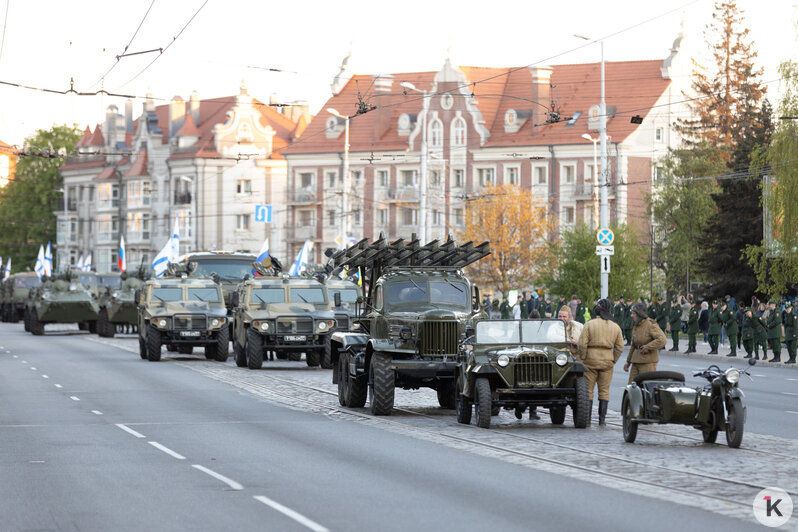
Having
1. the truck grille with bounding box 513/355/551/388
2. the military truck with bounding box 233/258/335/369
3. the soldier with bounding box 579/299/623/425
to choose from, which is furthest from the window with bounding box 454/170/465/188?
the truck grille with bounding box 513/355/551/388

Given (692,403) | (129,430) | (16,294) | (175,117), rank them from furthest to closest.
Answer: (175,117), (16,294), (129,430), (692,403)

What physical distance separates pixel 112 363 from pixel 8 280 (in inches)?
1997

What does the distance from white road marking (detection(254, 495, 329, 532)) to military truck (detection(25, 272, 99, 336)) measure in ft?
157

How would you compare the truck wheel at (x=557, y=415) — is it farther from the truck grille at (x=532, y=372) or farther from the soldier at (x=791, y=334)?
the soldier at (x=791, y=334)

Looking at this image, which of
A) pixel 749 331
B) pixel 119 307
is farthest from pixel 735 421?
pixel 119 307

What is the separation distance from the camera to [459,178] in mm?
95688

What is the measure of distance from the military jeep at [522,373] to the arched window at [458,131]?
7574 cm

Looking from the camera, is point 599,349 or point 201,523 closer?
point 201,523

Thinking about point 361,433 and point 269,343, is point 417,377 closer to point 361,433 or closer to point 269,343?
point 361,433

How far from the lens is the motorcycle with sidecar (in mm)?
17000

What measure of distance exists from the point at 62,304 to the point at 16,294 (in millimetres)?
25072

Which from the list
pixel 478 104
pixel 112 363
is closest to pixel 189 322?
pixel 112 363

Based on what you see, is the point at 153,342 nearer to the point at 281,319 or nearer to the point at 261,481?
the point at 281,319

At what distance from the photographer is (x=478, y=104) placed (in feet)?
317
